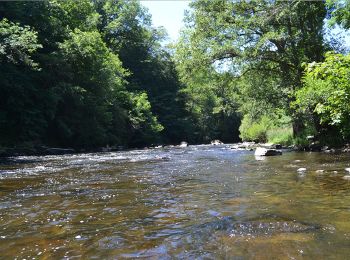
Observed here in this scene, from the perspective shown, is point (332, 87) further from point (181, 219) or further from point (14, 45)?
point (14, 45)

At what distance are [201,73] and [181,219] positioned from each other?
1771 centimetres

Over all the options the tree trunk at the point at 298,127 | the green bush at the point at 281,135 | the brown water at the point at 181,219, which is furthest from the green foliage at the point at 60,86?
the brown water at the point at 181,219

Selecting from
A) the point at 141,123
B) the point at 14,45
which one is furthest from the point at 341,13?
the point at 141,123

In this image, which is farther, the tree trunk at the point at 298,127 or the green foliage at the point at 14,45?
the green foliage at the point at 14,45

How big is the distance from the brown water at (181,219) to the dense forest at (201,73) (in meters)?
4.19

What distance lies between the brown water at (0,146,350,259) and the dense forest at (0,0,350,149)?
13.8 feet

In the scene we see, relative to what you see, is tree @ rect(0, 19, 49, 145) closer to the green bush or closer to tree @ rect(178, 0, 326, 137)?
tree @ rect(178, 0, 326, 137)

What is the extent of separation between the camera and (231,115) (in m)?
59.9

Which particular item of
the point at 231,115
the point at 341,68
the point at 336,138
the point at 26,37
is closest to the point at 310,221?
the point at 341,68

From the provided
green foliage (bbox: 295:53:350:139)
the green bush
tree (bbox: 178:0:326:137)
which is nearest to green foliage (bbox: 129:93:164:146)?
the green bush

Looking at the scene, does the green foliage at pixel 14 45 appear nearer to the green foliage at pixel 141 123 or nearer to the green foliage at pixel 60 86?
the green foliage at pixel 60 86

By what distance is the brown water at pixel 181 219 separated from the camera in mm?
3631

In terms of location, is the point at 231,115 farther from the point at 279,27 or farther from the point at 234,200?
the point at 234,200

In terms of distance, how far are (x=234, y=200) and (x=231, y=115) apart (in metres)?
54.7
